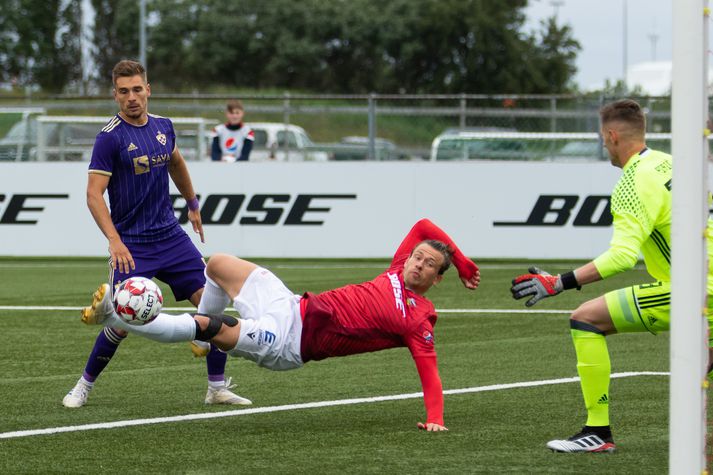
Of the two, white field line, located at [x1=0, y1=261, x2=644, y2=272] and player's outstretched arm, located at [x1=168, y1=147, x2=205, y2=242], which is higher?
player's outstretched arm, located at [x1=168, y1=147, x2=205, y2=242]

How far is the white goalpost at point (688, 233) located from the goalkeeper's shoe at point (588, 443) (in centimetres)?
162

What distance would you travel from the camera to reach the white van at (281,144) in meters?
25.0

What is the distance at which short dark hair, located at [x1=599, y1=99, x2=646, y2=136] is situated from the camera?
6605 millimetres

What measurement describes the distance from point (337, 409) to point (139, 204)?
1751 mm

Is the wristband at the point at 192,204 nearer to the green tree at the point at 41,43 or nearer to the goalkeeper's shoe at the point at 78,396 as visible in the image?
the goalkeeper's shoe at the point at 78,396

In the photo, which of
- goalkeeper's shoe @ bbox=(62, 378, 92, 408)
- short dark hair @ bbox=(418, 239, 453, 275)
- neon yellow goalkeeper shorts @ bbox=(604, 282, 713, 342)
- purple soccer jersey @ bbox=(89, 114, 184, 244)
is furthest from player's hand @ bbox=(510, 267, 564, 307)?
goalkeeper's shoe @ bbox=(62, 378, 92, 408)

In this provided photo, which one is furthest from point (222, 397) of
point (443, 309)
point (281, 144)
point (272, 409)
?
point (281, 144)

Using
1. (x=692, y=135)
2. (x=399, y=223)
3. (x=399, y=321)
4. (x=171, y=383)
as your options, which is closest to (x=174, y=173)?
(x=171, y=383)

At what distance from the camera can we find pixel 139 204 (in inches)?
320

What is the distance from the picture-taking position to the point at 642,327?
6.66 metres

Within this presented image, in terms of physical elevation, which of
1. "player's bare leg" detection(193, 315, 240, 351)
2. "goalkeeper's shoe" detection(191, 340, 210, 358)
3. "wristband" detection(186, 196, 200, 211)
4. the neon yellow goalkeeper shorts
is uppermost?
"wristband" detection(186, 196, 200, 211)

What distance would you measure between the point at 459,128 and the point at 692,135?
20165 mm

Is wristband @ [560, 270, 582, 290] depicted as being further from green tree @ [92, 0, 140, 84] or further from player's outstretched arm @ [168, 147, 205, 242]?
green tree @ [92, 0, 140, 84]

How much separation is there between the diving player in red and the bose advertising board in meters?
11.0
